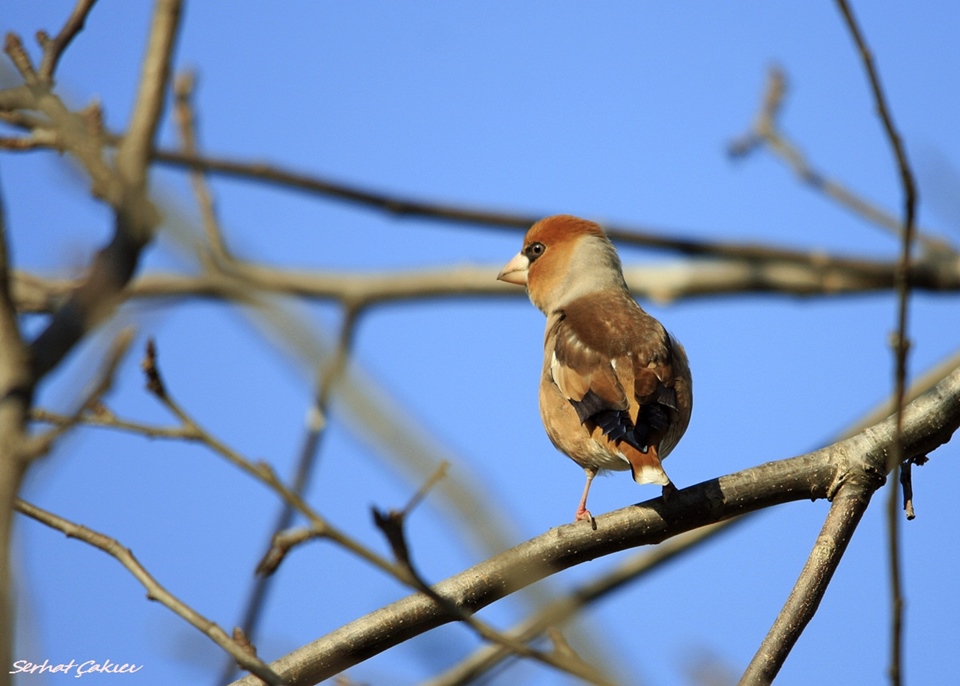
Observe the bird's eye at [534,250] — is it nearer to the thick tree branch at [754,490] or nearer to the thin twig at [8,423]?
the thick tree branch at [754,490]

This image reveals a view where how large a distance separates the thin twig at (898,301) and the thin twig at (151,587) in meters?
1.38

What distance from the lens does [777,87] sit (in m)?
6.62

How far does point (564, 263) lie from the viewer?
6.89 metres

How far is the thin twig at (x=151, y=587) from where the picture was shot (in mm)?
2353

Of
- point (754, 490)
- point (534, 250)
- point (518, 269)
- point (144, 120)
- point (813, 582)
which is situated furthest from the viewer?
point (534, 250)

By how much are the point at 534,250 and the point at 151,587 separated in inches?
193

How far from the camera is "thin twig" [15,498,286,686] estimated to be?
92.6 inches

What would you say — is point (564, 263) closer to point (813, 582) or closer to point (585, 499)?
point (585, 499)

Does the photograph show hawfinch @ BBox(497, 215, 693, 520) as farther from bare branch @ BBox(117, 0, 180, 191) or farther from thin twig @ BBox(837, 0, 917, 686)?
bare branch @ BBox(117, 0, 180, 191)

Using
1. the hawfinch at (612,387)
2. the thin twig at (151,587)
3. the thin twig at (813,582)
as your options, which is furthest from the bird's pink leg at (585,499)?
the thin twig at (151,587)

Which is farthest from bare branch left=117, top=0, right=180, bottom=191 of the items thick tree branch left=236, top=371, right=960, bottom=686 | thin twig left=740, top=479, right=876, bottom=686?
thin twig left=740, top=479, right=876, bottom=686

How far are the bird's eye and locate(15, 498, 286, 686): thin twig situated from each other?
15.3 feet

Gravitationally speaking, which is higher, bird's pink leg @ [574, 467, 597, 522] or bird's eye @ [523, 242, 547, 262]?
bird's eye @ [523, 242, 547, 262]

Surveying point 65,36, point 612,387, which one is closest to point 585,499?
point 612,387
